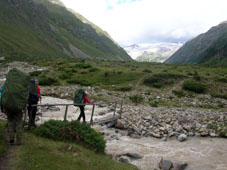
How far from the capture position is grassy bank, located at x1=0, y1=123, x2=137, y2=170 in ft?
22.1

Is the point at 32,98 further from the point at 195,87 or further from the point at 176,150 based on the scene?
the point at 195,87

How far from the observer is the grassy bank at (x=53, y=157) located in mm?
6727

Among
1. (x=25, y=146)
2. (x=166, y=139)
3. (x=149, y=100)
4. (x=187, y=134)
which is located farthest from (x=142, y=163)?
(x=149, y=100)

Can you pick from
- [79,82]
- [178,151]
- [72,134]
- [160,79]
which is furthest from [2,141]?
[160,79]

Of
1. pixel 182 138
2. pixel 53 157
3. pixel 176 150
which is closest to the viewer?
pixel 53 157

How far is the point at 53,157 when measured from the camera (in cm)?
741

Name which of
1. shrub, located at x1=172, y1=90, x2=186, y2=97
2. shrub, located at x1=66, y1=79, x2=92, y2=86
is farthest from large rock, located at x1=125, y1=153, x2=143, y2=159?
shrub, located at x1=66, y1=79, x2=92, y2=86

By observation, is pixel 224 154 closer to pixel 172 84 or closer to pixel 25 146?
pixel 25 146

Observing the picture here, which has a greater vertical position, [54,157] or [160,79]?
[160,79]

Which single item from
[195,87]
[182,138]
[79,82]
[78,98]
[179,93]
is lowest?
[182,138]

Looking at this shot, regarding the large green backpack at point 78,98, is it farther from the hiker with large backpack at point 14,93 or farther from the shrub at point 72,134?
the hiker with large backpack at point 14,93

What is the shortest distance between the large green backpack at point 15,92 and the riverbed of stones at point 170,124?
383 inches

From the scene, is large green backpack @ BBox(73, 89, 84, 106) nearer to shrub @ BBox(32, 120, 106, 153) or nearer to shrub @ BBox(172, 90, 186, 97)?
shrub @ BBox(32, 120, 106, 153)

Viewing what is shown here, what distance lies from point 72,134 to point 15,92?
139 inches
